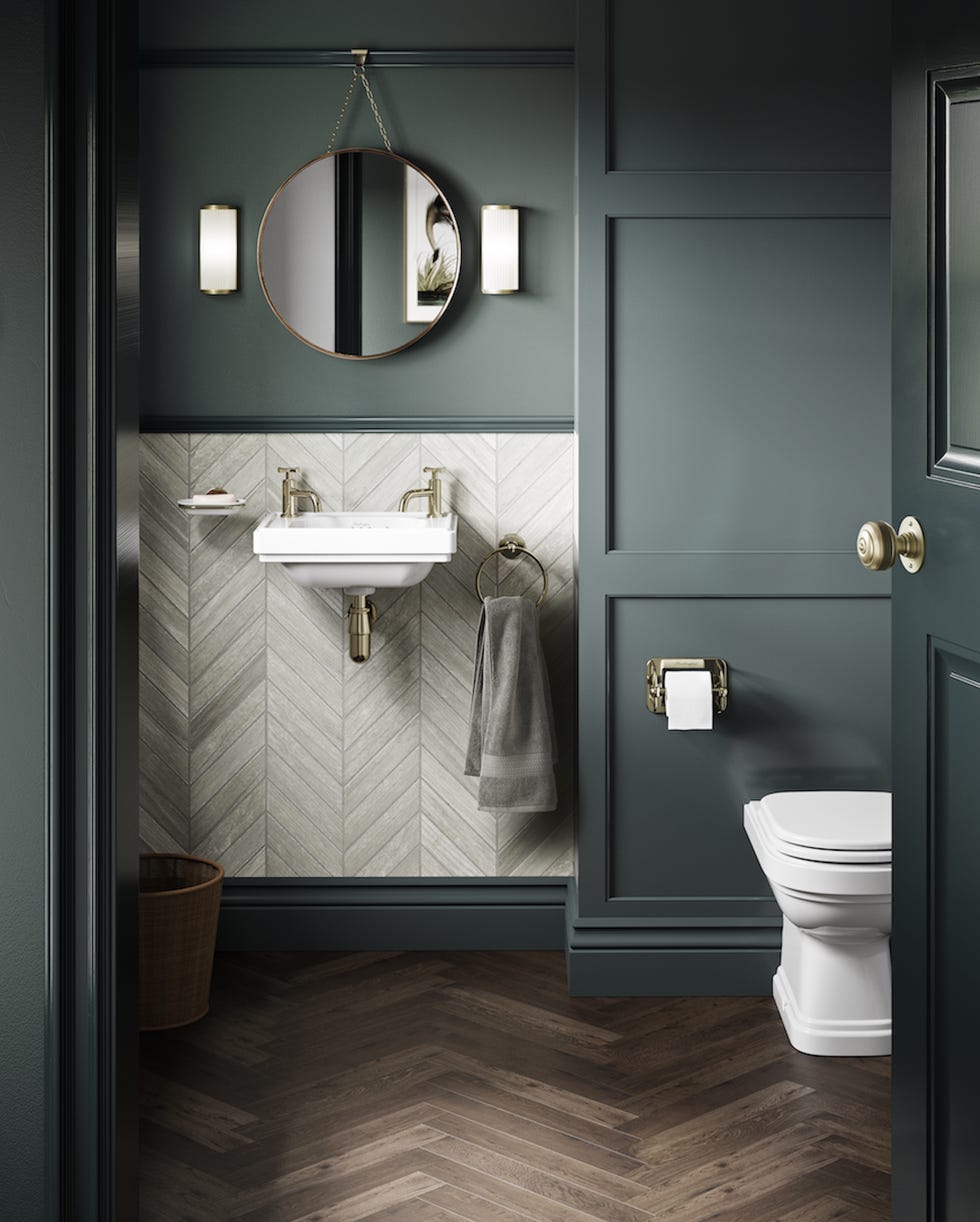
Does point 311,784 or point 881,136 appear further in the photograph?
point 311,784

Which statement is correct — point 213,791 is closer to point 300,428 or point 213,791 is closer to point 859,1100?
point 300,428

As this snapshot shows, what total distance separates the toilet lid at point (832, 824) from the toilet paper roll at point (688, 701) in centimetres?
23

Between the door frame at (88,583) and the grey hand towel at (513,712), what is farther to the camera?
the grey hand towel at (513,712)

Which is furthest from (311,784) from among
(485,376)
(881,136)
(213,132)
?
(881,136)

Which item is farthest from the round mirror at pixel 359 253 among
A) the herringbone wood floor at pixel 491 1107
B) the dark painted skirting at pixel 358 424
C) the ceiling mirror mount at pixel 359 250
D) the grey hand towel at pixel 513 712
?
the herringbone wood floor at pixel 491 1107

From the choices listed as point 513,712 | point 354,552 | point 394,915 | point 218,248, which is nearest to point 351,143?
point 218,248

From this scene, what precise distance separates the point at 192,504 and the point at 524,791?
40.9 inches

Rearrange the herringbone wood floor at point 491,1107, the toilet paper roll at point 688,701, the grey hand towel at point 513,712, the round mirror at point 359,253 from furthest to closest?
the round mirror at point 359,253 → the grey hand towel at point 513,712 → the toilet paper roll at point 688,701 → the herringbone wood floor at point 491,1107

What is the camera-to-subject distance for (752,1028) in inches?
122

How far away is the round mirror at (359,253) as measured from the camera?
3396 millimetres

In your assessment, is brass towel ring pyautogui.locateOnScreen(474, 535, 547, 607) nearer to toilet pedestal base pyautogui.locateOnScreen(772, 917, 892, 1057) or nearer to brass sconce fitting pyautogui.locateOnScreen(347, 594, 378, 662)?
brass sconce fitting pyautogui.locateOnScreen(347, 594, 378, 662)

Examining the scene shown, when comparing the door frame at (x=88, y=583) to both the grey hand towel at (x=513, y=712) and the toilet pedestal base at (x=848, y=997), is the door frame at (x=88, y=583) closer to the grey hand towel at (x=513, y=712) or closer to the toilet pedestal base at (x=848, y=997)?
the grey hand towel at (x=513, y=712)

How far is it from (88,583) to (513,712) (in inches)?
63.0

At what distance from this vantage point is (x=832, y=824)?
2936 mm
